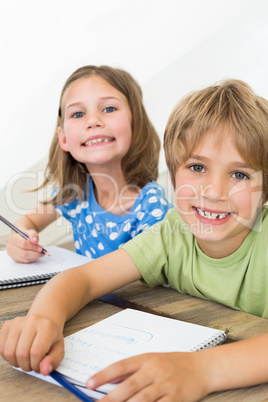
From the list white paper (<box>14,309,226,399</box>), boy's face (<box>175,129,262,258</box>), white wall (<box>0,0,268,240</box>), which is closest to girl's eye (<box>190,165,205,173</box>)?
boy's face (<box>175,129,262,258</box>)

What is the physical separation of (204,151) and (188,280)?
0.28 m

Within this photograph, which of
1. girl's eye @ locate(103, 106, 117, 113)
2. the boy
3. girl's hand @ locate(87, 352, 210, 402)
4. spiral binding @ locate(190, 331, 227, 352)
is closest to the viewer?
girl's hand @ locate(87, 352, 210, 402)

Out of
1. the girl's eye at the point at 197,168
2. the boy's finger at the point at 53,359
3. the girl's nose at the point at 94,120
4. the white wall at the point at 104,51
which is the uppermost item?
the white wall at the point at 104,51

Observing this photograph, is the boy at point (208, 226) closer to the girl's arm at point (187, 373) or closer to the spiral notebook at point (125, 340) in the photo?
the spiral notebook at point (125, 340)

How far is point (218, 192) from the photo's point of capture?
87 cm

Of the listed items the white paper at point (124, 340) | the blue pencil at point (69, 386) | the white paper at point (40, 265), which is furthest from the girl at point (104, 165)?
the blue pencil at point (69, 386)

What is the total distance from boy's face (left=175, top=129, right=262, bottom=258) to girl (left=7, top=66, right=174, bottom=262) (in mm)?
392

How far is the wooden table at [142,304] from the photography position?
54cm

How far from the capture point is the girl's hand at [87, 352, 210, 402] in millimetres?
500

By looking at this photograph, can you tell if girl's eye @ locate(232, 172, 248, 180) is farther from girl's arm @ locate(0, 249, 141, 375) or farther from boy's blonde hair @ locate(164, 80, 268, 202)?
girl's arm @ locate(0, 249, 141, 375)

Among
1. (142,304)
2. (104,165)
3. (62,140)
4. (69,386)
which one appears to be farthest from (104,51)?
(69,386)

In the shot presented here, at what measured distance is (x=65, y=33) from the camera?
284 cm

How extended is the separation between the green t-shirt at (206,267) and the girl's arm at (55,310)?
0.05 m

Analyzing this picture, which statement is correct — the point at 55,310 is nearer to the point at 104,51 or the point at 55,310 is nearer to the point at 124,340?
the point at 124,340
